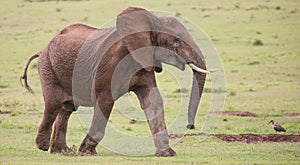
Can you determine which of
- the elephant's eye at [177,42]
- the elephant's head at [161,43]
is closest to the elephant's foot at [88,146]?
the elephant's head at [161,43]

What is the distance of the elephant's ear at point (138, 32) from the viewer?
10578 mm

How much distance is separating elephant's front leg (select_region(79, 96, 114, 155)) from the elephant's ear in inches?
28.7

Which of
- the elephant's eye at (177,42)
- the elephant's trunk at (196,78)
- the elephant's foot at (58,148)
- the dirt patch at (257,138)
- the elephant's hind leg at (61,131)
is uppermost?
the elephant's eye at (177,42)

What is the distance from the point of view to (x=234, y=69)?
2466cm

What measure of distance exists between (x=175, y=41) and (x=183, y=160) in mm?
1731

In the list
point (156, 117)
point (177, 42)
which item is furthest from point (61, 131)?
point (177, 42)

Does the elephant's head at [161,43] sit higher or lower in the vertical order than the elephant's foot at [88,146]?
higher

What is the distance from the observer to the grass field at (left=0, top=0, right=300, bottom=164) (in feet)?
36.4

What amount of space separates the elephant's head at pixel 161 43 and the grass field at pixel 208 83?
1.12m

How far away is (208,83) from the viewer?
2289cm

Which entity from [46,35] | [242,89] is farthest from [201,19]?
[242,89]

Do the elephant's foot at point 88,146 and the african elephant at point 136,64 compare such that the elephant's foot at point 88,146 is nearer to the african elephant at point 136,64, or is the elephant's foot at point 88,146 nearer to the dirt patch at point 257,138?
the african elephant at point 136,64

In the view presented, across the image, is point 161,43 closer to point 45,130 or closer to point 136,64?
point 136,64

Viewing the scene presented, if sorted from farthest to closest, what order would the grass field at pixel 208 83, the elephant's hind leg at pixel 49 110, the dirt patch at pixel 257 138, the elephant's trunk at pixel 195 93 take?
Answer: the dirt patch at pixel 257 138 → the elephant's hind leg at pixel 49 110 → the grass field at pixel 208 83 → the elephant's trunk at pixel 195 93
